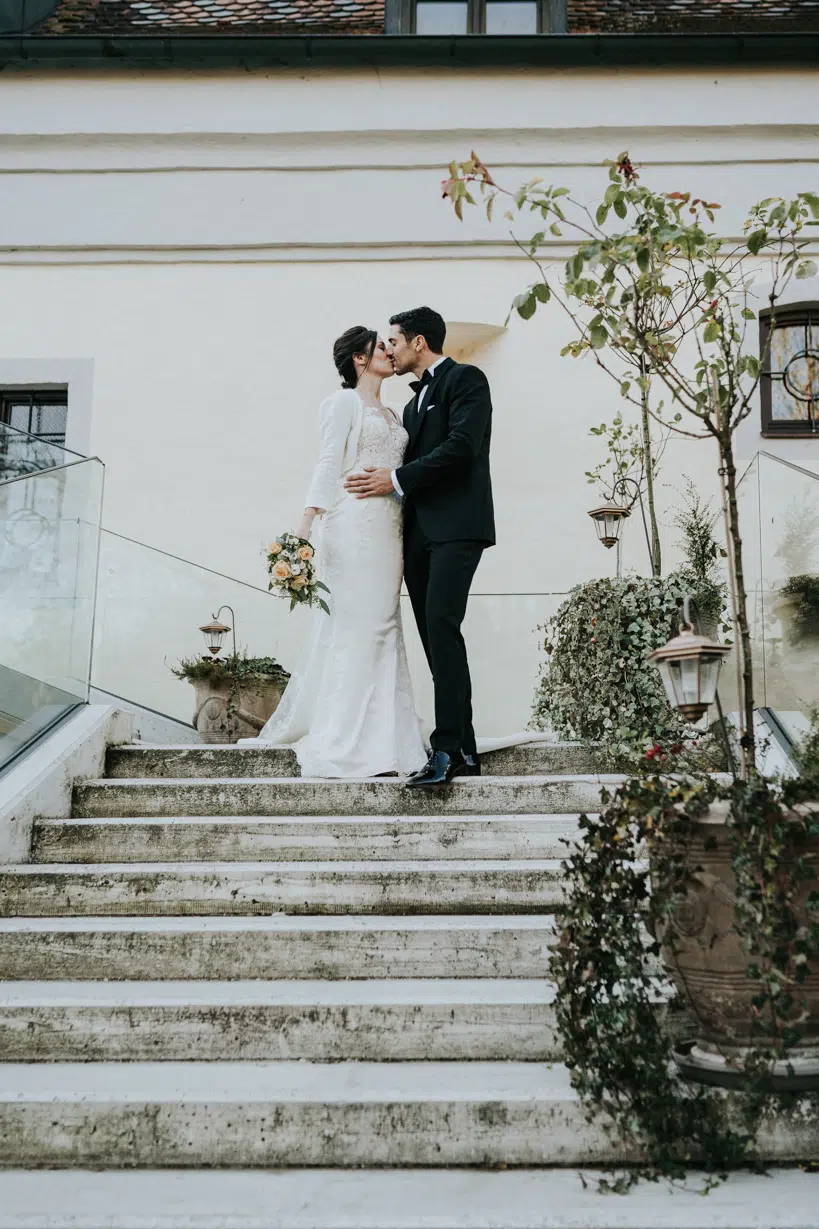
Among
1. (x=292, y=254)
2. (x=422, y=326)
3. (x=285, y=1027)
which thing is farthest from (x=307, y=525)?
(x=292, y=254)

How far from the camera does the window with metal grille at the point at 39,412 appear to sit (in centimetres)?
910

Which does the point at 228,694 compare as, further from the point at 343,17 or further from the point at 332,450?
the point at 343,17

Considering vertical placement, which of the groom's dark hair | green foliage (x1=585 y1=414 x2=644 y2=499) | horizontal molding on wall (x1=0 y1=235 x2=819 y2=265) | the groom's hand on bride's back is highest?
horizontal molding on wall (x1=0 y1=235 x2=819 y2=265)

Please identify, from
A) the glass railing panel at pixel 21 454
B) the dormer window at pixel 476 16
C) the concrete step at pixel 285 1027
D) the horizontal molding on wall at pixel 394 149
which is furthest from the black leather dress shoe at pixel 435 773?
the dormer window at pixel 476 16

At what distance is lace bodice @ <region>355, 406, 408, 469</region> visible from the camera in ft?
18.0

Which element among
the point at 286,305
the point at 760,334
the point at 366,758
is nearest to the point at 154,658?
the point at 366,758

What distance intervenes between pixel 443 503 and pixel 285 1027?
7.90ft

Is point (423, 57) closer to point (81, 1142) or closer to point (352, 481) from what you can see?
point (352, 481)

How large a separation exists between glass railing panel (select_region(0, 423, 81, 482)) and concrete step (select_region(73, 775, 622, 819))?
1868 millimetres

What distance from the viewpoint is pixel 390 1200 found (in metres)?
2.70

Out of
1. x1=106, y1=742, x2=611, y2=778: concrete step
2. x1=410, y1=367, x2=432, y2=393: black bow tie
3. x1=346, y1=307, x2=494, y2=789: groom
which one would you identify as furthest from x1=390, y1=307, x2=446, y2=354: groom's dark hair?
x1=106, y1=742, x2=611, y2=778: concrete step

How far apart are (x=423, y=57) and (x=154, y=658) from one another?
200 inches

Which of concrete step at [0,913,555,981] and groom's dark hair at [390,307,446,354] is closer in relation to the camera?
concrete step at [0,913,555,981]

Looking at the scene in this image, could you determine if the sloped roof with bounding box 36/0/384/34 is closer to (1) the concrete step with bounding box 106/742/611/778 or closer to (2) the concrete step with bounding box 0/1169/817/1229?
(1) the concrete step with bounding box 106/742/611/778
